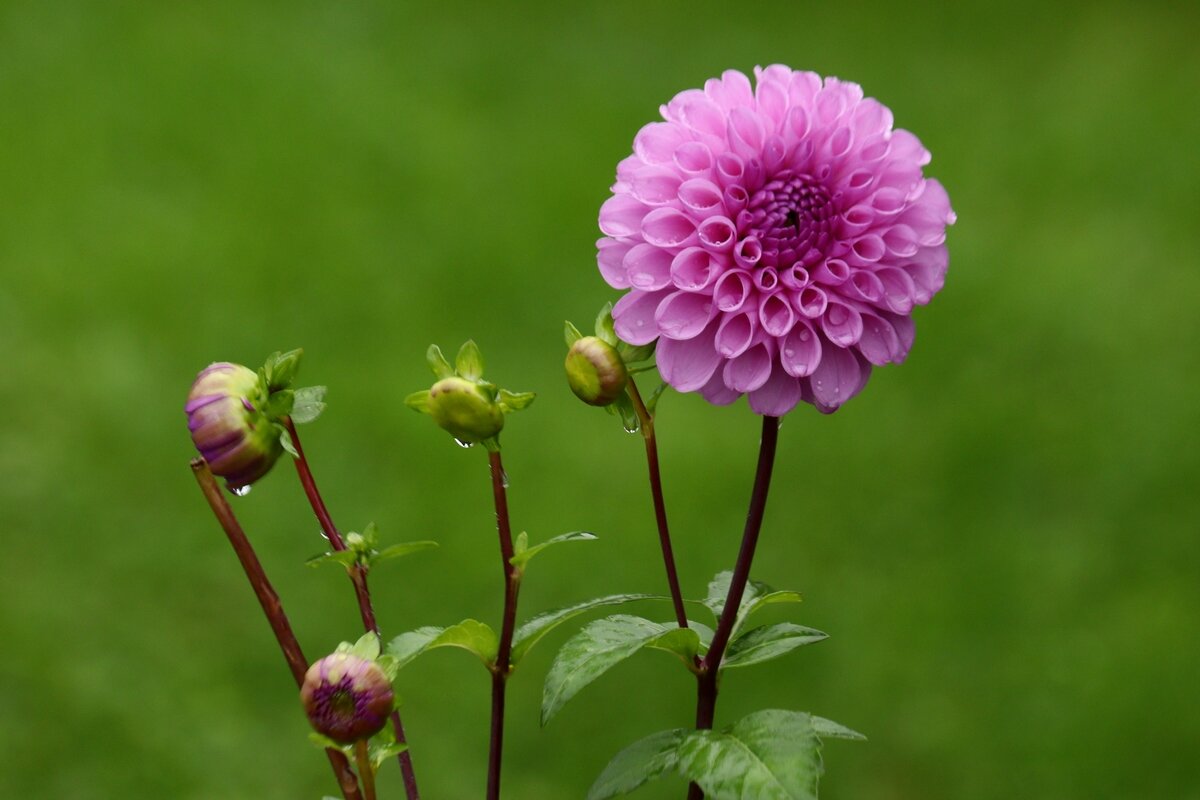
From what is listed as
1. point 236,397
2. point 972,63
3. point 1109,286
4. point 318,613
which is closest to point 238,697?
point 318,613

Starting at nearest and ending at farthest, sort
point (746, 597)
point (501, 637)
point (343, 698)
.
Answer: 1. point (343, 698)
2. point (501, 637)
3. point (746, 597)

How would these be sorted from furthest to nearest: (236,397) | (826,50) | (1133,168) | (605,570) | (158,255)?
(826,50), (1133,168), (158,255), (605,570), (236,397)

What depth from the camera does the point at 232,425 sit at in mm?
723

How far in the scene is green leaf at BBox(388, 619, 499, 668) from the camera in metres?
0.75

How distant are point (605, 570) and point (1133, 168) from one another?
179 centimetres

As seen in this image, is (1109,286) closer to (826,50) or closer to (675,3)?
(826,50)

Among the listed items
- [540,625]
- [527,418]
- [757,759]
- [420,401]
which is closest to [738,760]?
[757,759]

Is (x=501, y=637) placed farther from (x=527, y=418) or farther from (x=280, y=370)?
(x=527, y=418)

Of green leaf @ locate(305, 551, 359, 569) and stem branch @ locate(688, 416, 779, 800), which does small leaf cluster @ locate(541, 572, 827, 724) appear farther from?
green leaf @ locate(305, 551, 359, 569)

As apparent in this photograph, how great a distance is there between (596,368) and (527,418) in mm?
1935

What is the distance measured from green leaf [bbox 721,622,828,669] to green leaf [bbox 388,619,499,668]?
130mm

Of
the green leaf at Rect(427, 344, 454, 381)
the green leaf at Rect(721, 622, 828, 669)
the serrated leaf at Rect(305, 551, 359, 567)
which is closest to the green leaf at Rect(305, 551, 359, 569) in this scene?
the serrated leaf at Rect(305, 551, 359, 567)

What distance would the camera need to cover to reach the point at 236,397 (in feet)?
2.40

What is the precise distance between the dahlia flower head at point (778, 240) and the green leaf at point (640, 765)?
0.19m
